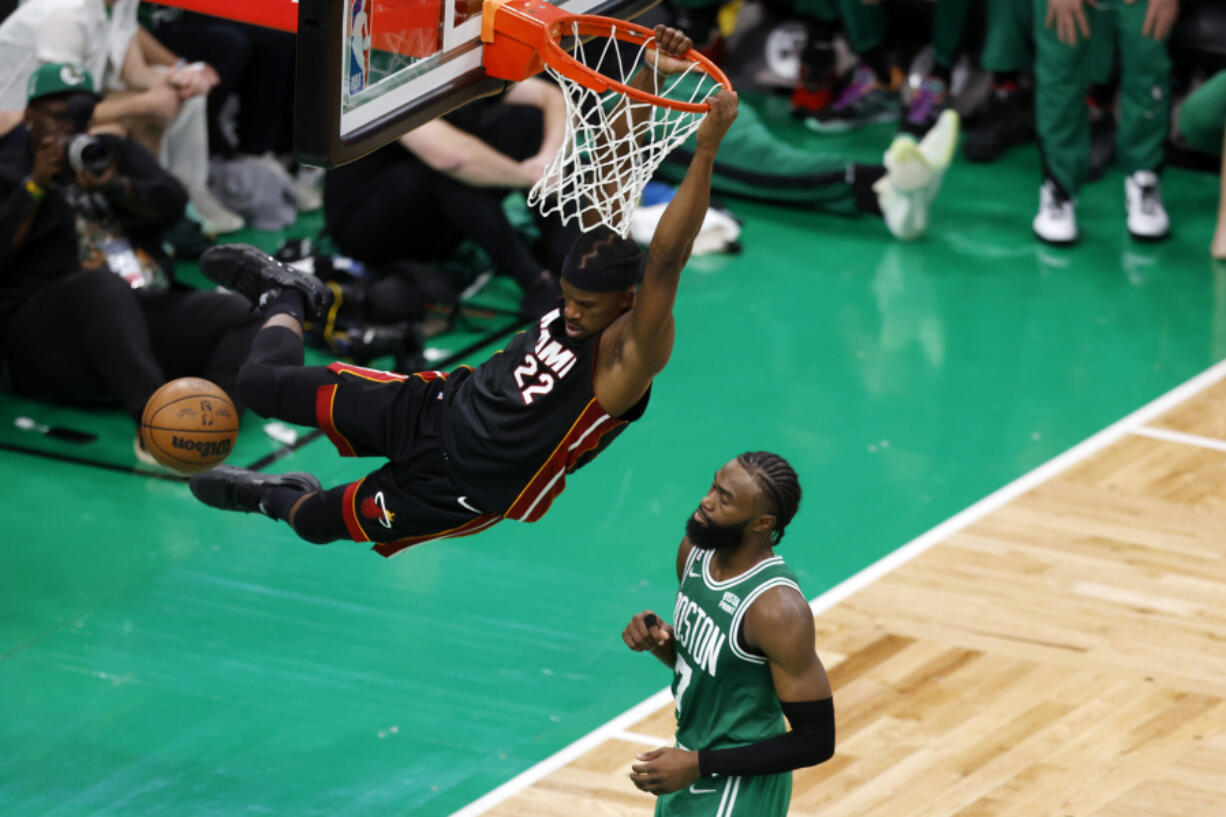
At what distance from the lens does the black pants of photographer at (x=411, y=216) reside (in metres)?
8.66

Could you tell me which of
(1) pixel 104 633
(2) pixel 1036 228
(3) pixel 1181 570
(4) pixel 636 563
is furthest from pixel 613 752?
(2) pixel 1036 228

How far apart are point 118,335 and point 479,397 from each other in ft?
9.33

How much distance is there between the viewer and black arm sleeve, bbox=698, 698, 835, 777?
4223 millimetres

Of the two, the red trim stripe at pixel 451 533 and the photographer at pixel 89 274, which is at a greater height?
the red trim stripe at pixel 451 533

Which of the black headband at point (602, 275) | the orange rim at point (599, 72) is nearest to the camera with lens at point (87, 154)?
the orange rim at point (599, 72)

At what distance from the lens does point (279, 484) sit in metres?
5.67

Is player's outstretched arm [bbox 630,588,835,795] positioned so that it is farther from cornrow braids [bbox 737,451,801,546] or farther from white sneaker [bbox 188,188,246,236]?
white sneaker [bbox 188,188,246,236]

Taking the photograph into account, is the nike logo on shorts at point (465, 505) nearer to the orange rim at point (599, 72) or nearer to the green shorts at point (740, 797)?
the green shorts at point (740, 797)

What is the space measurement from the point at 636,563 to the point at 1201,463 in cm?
259

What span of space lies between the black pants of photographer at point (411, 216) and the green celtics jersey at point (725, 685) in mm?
4440

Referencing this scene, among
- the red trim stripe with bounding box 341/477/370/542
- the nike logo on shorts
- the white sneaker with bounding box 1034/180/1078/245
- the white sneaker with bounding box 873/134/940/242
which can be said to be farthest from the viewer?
the white sneaker with bounding box 1034/180/1078/245

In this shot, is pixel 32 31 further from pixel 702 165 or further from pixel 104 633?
pixel 702 165

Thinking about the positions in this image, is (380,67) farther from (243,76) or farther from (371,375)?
(243,76)

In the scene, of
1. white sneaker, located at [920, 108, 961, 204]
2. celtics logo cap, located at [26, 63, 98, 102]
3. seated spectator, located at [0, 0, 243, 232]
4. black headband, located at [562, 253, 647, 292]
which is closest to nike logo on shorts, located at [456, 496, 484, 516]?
black headband, located at [562, 253, 647, 292]
